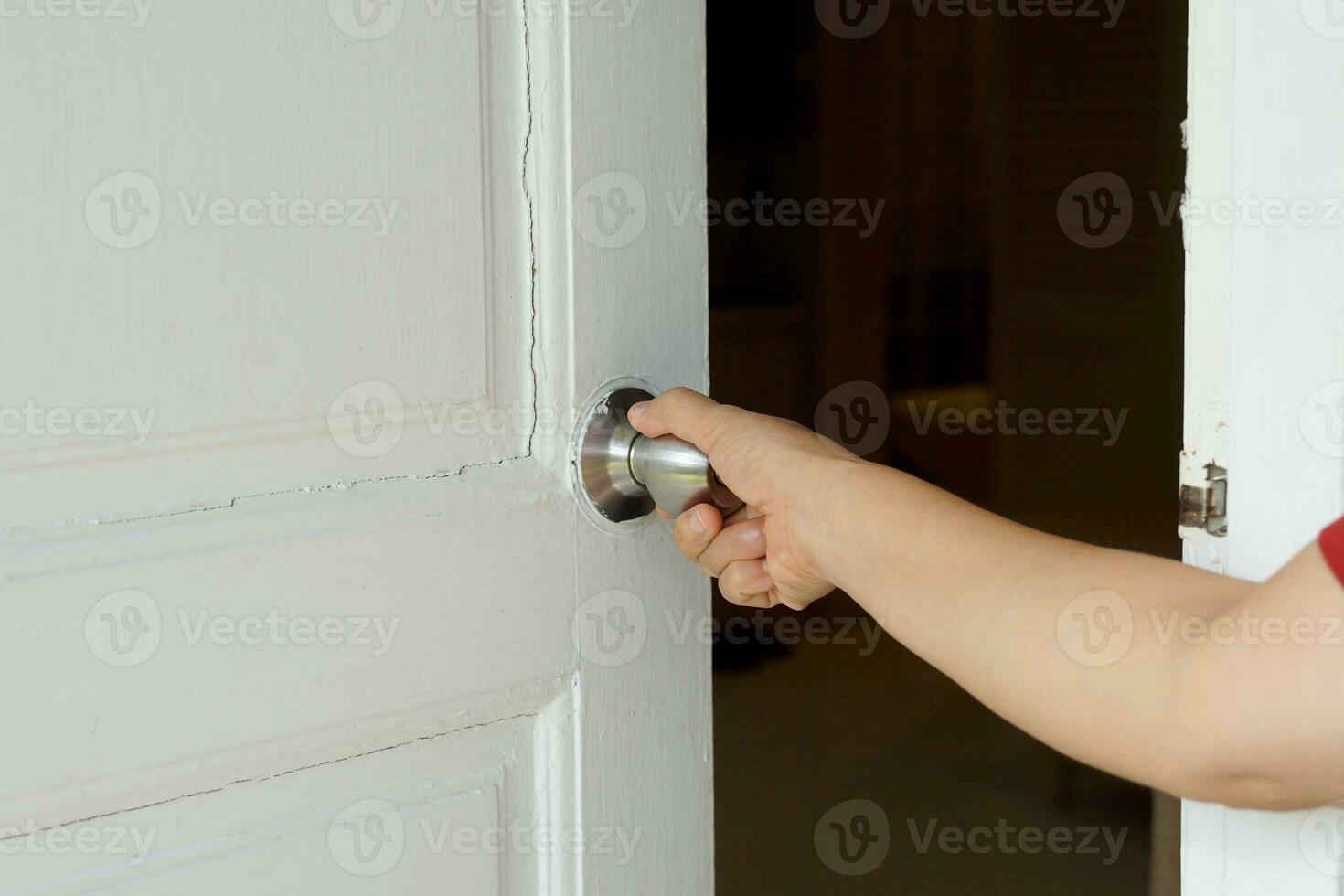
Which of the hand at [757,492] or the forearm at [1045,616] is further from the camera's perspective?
→ the hand at [757,492]

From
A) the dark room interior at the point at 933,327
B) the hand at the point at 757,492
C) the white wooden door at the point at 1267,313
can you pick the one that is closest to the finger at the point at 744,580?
the hand at the point at 757,492

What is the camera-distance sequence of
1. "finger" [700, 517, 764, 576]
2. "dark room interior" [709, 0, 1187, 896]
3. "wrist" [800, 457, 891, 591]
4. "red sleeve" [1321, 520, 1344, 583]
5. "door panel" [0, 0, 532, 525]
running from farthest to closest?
"dark room interior" [709, 0, 1187, 896] < "finger" [700, 517, 764, 576] < "wrist" [800, 457, 891, 591] < "door panel" [0, 0, 532, 525] < "red sleeve" [1321, 520, 1344, 583]

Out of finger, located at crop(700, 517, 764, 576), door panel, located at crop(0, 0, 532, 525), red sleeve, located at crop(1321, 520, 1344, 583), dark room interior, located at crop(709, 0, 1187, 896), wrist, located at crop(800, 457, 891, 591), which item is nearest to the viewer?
red sleeve, located at crop(1321, 520, 1344, 583)

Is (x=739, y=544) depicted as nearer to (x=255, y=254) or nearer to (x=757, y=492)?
(x=757, y=492)

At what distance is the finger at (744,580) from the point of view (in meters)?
0.94

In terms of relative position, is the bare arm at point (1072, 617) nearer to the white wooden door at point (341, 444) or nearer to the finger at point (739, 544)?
the finger at point (739, 544)

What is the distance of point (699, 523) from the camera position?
905mm

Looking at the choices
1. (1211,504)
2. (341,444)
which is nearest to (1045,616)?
(1211,504)

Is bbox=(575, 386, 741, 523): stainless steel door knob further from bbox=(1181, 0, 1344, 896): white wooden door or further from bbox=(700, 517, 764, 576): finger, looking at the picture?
bbox=(1181, 0, 1344, 896): white wooden door

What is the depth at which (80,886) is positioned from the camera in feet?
2.35

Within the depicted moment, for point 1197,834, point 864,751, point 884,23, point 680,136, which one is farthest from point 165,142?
point 884,23

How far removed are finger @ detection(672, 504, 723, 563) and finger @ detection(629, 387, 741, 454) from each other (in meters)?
0.04

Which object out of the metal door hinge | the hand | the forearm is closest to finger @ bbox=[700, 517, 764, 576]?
the hand

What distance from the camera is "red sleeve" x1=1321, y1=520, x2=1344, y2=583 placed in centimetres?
55
